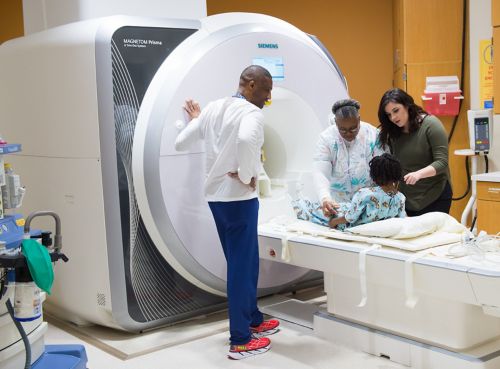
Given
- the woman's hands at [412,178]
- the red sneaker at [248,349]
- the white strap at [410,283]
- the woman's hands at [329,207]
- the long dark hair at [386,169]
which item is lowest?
the red sneaker at [248,349]

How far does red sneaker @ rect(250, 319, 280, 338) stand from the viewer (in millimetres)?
3479

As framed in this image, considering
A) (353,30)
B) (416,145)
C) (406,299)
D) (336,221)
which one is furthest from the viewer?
(353,30)

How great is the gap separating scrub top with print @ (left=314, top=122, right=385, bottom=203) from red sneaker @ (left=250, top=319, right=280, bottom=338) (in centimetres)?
71

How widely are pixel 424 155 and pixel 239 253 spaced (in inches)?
45.0

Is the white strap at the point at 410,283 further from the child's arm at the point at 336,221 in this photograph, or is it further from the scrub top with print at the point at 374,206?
the child's arm at the point at 336,221

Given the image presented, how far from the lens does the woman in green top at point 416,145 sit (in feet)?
11.6

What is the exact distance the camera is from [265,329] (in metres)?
3.49

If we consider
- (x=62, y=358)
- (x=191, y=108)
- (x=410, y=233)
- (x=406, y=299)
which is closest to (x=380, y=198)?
(x=410, y=233)

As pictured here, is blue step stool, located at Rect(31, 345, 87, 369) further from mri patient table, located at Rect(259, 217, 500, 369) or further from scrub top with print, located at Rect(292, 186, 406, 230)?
scrub top with print, located at Rect(292, 186, 406, 230)

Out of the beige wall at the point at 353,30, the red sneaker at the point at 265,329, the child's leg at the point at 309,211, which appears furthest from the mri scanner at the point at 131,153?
the beige wall at the point at 353,30

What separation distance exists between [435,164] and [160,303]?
1.59m

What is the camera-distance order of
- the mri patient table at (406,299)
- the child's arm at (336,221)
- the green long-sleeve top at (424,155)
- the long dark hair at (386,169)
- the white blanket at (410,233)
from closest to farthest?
the mri patient table at (406,299) < the white blanket at (410,233) < the long dark hair at (386,169) < the child's arm at (336,221) < the green long-sleeve top at (424,155)

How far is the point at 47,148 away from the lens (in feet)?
12.2

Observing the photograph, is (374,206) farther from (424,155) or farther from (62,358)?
(62,358)
